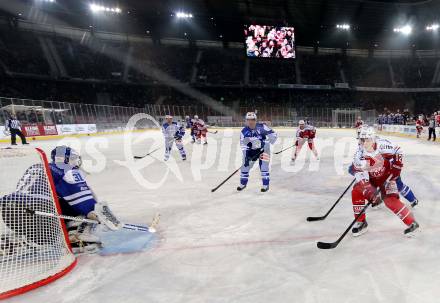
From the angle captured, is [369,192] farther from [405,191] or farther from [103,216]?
[103,216]

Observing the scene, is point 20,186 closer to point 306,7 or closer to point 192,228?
point 192,228

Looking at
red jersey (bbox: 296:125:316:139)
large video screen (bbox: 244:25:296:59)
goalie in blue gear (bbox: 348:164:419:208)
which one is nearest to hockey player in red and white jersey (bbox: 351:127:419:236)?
goalie in blue gear (bbox: 348:164:419:208)

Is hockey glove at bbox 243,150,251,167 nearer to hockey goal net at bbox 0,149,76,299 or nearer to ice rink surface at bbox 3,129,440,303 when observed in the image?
ice rink surface at bbox 3,129,440,303

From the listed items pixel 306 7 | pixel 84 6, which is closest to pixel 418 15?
pixel 306 7

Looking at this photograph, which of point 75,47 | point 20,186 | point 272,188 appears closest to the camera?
point 20,186

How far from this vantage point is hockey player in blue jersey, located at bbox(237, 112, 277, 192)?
6.64 metres

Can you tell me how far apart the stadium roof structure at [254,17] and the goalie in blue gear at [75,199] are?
31.4 m

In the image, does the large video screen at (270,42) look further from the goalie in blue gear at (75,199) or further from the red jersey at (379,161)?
the goalie in blue gear at (75,199)

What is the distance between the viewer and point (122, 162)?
11.1 metres

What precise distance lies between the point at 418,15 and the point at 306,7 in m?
13.3

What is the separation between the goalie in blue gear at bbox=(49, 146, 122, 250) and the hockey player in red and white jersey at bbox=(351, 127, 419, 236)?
2916 millimetres

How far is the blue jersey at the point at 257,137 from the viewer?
6.65 metres

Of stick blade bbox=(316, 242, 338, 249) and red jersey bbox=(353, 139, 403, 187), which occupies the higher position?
red jersey bbox=(353, 139, 403, 187)

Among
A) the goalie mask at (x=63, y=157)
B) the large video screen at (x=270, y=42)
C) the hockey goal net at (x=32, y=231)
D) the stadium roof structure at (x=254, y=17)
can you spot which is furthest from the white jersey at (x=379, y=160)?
the large video screen at (x=270, y=42)
